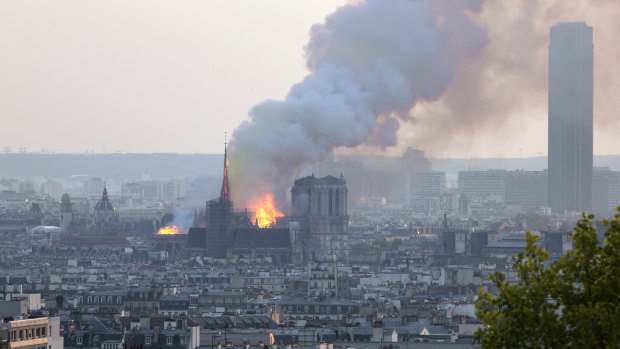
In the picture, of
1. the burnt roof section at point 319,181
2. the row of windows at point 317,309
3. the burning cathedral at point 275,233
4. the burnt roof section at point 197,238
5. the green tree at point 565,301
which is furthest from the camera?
the burnt roof section at point 319,181

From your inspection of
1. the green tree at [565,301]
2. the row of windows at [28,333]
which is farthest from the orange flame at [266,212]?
the green tree at [565,301]

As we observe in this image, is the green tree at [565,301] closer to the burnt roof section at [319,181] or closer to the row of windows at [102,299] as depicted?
the row of windows at [102,299]

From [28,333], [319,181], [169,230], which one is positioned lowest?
[28,333]

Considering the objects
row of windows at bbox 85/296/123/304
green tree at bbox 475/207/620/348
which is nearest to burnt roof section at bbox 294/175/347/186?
row of windows at bbox 85/296/123/304

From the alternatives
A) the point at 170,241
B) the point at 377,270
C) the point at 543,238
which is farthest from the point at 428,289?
the point at 170,241

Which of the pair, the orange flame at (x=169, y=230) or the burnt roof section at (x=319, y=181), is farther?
the orange flame at (x=169, y=230)

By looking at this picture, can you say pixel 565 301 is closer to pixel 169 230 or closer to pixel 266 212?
pixel 266 212

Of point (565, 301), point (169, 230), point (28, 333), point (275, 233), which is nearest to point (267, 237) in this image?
point (275, 233)

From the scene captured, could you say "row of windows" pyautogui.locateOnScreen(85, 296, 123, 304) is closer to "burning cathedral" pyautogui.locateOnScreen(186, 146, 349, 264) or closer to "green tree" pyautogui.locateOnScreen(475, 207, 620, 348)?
"burning cathedral" pyautogui.locateOnScreen(186, 146, 349, 264)

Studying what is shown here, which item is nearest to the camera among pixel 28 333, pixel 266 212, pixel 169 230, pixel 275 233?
pixel 28 333
